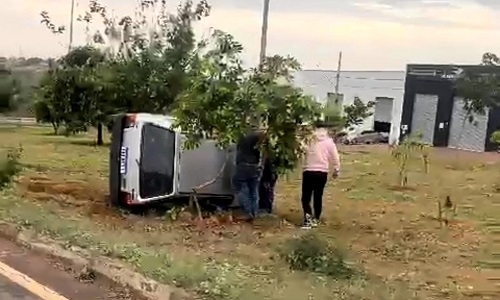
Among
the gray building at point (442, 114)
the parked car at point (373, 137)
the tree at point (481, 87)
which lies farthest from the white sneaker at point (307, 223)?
the parked car at point (373, 137)

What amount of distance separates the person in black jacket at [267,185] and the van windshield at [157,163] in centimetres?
109

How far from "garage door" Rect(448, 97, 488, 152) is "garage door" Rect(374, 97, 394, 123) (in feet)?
20.8

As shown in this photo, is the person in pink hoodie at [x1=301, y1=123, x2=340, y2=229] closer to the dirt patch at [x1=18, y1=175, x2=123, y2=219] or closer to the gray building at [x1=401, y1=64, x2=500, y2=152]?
the dirt patch at [x1=18, y1=175, x2=123, y2=219]

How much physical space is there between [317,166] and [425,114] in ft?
133

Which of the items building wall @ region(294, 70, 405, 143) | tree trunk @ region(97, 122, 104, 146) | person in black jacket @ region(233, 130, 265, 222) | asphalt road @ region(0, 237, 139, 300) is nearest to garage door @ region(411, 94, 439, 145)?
building wall @ region(294, 70, 405, 143)

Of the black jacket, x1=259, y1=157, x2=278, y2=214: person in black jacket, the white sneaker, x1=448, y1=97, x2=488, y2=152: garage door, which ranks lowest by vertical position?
x1=448, y1=97, x2=488, y2=152: garage door

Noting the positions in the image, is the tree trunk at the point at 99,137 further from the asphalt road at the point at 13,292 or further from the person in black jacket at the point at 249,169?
the asphalt road at the point at 13,292

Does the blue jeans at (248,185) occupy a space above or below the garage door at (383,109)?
above

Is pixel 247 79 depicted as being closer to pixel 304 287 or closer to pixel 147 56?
pixel 304 287

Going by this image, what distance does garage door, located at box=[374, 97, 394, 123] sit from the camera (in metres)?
53.8

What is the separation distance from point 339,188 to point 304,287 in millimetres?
10161

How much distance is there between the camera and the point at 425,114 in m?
49.6

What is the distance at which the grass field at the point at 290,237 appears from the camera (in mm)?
5695

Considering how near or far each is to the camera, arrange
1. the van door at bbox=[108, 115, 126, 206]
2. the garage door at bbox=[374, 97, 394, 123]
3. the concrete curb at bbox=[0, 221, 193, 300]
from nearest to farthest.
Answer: the concrete curb at bbox=[0, 221, 193, 300]
the van door at bbox=[108, 115, 126, 206]
the garage door at bbox=[374, 97, 394, 123]
